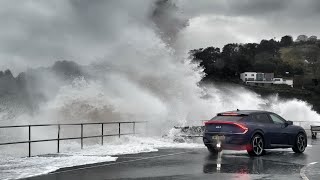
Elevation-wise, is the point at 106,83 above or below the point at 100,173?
above

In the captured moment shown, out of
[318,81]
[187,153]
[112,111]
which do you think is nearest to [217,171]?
[187,153]

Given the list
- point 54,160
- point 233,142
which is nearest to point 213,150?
point 233,142

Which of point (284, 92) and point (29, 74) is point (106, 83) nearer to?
point (29, 74)

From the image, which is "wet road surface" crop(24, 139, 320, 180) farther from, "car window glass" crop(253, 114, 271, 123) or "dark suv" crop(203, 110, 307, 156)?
"car window glass" crop(253, 114, 271, 123)

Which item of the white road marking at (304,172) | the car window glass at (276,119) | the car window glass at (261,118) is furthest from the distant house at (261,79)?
the white road marking at (304,172)

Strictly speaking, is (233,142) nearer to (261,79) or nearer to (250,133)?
(250,133)

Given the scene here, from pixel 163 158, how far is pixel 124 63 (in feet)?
65.8

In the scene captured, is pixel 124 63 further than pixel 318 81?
No

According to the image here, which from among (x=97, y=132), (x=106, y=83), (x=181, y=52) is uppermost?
(x=181, y=52)

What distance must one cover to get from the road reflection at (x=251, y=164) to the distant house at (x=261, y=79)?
15895 cm

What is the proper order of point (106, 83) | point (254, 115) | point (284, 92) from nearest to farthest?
point (254, 115)
point (106, 83)
point (284, 92)

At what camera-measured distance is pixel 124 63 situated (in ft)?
113

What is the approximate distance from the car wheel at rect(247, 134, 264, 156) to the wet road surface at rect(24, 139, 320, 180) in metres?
0.27

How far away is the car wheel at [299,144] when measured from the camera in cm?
1770
